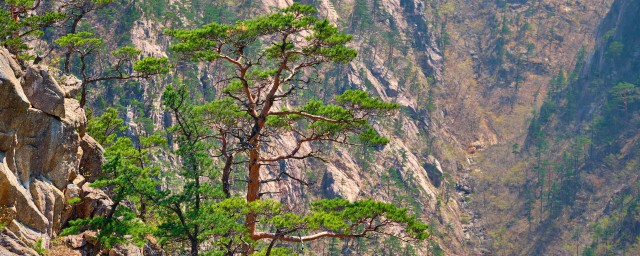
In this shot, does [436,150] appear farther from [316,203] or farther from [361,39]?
[316,203]

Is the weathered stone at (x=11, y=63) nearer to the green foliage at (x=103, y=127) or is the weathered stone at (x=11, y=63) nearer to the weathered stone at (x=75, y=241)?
the weathered stone at (x=75, y=241)

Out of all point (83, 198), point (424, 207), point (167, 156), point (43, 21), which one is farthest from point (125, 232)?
point (424, 207)

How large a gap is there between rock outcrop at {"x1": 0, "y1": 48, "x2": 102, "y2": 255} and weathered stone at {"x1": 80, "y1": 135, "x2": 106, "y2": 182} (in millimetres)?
1132

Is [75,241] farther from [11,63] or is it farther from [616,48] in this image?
[616,48]

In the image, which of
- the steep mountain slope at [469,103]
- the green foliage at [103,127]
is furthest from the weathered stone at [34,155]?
the steep mountain slope at [469,103]

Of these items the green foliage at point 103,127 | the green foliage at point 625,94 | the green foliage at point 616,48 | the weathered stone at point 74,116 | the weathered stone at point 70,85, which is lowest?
the weathered stone at point 74,116

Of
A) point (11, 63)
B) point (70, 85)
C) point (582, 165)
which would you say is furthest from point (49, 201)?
point (582, 165)

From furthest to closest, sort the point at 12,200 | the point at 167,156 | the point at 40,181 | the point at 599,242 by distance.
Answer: the point at 599,242 → the point at 167,156 → the point at 40,181 → the point at 12,200

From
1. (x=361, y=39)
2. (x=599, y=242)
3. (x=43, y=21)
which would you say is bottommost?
(x=599, y=242)

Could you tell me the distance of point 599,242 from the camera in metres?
87.7

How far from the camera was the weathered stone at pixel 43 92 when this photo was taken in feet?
62.7

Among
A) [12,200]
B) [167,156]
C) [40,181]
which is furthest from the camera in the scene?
[167,156]

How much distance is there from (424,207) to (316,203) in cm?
7192

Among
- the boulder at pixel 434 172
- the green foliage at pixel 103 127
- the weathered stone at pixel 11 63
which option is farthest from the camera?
the boulder at pixel 434 172
